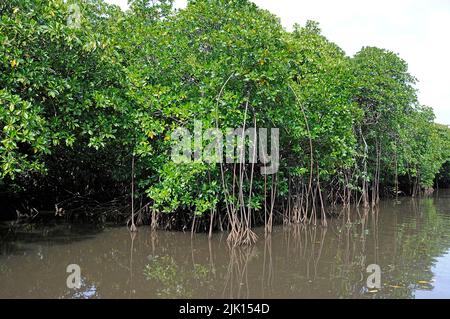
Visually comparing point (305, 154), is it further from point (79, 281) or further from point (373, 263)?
point (79, 281)

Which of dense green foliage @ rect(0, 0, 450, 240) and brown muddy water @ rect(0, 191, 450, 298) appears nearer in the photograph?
brown muddy water @ rect(0, 191, 450, 298)

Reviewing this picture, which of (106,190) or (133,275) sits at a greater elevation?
(106,190)

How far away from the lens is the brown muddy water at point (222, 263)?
16.2 feet

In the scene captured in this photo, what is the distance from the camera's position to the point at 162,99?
768 centimetres

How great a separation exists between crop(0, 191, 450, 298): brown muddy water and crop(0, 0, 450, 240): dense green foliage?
830mm

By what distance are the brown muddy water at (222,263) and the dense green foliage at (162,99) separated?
83 centimetres

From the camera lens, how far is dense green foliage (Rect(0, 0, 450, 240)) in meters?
6.01

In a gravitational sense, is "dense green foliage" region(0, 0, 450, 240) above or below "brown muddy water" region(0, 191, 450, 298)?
above

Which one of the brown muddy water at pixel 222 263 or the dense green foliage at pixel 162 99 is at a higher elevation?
the dense green foliage at pixel 162 99

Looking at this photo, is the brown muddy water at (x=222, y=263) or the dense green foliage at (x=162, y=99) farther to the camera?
the dense green foliage at (x=162, y=99)

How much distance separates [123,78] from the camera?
7582mm

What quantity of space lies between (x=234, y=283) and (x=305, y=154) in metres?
4.78

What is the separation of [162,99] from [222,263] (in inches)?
126
